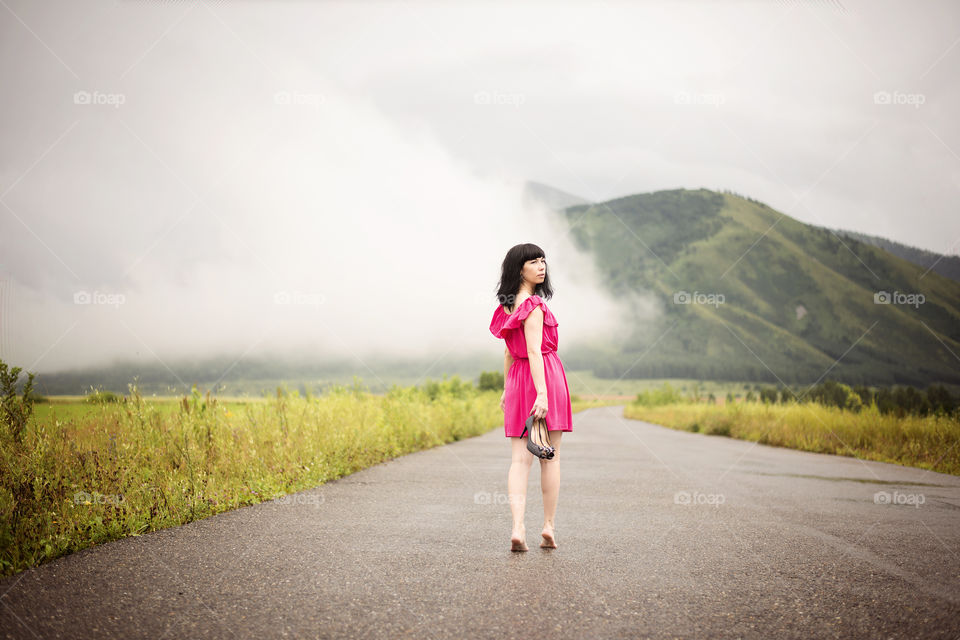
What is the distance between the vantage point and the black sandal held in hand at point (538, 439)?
4453 millimetres

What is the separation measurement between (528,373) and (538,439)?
515 mm

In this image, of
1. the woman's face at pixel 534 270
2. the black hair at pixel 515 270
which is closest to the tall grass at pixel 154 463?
the black hair at pixel 515 270

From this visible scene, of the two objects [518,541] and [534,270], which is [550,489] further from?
[534,270]

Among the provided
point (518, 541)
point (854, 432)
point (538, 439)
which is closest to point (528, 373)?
point (538, 439)

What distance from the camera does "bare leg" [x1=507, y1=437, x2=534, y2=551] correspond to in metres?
4.49

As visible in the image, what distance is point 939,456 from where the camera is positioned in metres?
11.2

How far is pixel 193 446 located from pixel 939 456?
11.7 metres

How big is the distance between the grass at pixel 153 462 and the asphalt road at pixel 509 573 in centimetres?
27

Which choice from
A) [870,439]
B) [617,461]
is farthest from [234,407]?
[870,439]

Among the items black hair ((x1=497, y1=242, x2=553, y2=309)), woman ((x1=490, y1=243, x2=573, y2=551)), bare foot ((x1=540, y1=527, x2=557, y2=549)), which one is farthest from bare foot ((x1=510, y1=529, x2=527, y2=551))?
black hair ((x1=497, y1=242, x2=553, y2=309))

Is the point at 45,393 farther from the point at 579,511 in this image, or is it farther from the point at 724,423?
the point at 724,423

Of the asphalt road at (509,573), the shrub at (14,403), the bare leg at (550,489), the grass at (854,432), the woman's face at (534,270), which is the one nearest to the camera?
the asphalt road at (509,573)

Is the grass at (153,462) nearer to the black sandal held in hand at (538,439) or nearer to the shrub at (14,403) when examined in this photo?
the shrub at (14,403)

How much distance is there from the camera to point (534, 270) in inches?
188
